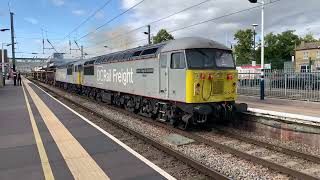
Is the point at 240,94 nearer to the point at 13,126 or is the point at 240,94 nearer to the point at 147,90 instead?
the point at 147,90

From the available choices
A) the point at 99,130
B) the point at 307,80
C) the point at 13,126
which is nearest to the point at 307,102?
the point at 307,80

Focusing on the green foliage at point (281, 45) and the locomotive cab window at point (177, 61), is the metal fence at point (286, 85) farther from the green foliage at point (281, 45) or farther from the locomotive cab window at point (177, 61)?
the green foliage at point (281, 45)

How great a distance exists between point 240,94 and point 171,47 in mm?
13350

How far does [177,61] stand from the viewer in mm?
13734

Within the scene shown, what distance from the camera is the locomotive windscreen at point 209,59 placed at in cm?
1334

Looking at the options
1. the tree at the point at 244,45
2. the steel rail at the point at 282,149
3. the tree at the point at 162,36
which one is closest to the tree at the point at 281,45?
the tree at the point at 244,45

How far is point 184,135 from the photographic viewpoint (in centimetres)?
1306

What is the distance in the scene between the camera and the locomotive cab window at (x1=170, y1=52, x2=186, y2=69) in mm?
13396

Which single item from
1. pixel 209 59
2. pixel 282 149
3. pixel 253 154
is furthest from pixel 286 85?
pixel 253 154

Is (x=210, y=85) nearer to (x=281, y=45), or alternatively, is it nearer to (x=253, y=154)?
(x=253, y=154)

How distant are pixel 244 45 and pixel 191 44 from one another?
7390 centimetres

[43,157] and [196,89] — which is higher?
[196,89]

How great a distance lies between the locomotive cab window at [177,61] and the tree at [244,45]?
7145 cm

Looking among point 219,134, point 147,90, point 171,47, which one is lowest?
point 219,134
